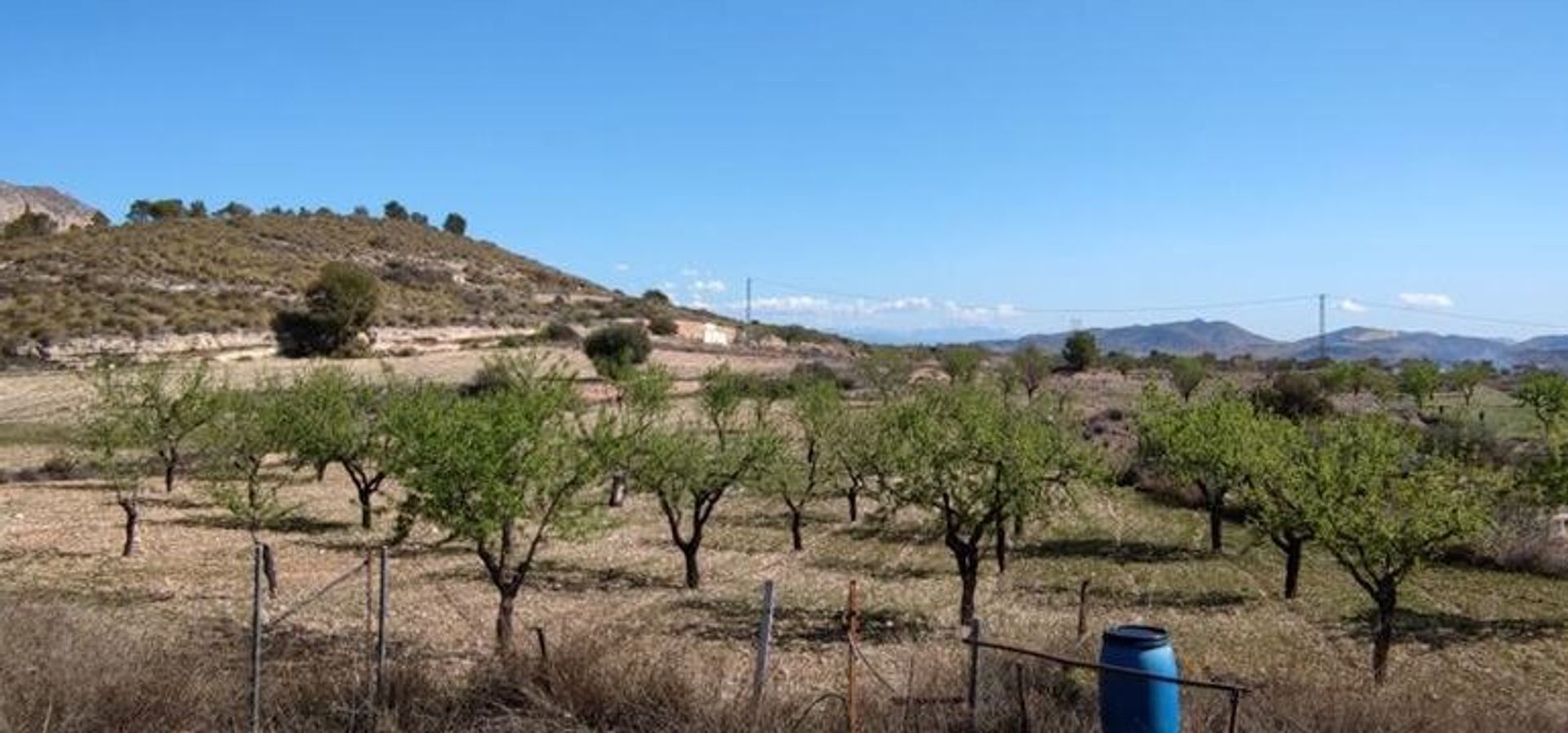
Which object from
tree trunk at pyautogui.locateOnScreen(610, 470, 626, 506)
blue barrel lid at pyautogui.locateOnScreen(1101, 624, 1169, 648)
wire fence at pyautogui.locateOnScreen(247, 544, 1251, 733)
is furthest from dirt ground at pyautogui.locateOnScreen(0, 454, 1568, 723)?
blue barrel lid at pyautogui.locateOnScreen(1101, 624, 1169, 648)

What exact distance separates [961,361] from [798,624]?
62819 millimetres

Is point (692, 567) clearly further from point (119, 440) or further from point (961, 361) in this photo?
point (961, 361)

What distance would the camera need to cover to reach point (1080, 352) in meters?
97.6

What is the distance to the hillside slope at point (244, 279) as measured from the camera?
76062 millimetres

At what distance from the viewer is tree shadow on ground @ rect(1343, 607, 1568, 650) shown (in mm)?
21578

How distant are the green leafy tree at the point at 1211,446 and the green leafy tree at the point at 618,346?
39433 millimetres

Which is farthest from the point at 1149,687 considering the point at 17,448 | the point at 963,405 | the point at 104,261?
the point at 104,261

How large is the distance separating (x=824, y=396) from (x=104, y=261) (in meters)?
Answer: 72.1

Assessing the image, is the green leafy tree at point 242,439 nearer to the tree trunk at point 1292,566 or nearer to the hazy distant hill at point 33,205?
the tree trunk at point 1292,566

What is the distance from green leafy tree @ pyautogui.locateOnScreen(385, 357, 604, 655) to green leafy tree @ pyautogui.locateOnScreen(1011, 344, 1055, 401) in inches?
2460

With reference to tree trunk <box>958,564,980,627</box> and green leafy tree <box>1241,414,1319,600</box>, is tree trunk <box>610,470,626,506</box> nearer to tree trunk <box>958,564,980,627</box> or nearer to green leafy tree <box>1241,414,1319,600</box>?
tree trunk <box>958,564,980,627</box>

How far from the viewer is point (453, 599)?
21.7m

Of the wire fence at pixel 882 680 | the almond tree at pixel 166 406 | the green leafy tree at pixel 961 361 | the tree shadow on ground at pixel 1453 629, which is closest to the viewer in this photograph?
the wire fence at pixel 882 680

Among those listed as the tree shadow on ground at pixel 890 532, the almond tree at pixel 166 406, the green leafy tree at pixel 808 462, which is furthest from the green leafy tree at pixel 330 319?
the tree shadow on ground at pixel 890 532
